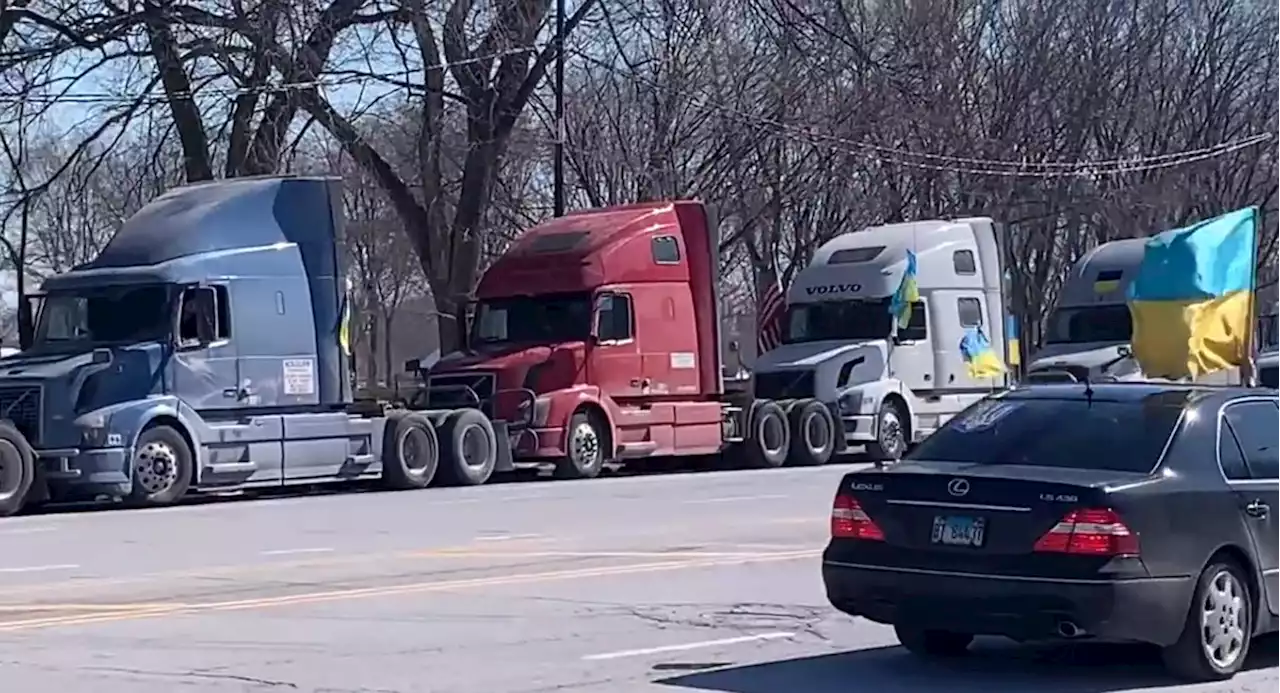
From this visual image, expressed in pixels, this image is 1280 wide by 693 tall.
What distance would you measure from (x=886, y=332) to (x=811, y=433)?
Answer: 2041mm

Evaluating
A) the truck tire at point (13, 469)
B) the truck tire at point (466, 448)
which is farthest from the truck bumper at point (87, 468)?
the truck tire at point (466, 448)

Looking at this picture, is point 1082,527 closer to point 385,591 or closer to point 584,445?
point 385,591

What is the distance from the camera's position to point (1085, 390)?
11.2 m

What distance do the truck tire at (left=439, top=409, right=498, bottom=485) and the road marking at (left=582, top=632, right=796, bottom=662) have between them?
16482 mm

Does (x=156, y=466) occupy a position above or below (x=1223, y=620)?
above

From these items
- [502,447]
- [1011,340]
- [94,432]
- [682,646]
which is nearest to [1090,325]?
[1011,340]

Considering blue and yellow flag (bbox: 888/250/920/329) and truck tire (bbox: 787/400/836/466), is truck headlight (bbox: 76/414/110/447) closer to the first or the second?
truck tire (bbox: 787/400/836/466)

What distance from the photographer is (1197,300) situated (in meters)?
28.7

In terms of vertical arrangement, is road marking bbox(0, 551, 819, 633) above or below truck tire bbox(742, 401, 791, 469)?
below

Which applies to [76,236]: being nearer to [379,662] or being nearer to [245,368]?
[245,368]

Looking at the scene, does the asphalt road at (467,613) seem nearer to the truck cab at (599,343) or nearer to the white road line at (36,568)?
the white road line at (36,568)

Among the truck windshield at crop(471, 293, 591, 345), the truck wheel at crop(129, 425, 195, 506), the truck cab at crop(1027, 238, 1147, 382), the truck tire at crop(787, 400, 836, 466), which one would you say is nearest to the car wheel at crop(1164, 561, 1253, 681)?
the truck wheel at crop(129, 425, 195, 506)

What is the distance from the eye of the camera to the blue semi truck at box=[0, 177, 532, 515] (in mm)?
24672

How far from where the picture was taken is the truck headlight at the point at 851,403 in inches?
1344
